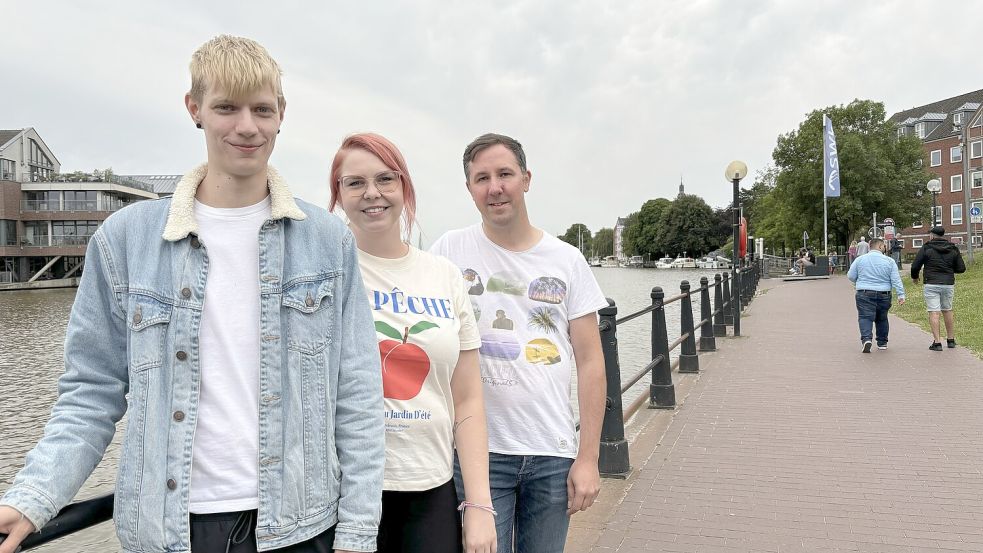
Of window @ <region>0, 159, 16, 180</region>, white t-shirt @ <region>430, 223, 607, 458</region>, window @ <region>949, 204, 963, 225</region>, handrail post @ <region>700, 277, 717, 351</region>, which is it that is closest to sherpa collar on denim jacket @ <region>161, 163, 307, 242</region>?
white t-shirt @ <region>430, 223, 607, 458</region>

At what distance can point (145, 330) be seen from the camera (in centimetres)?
130

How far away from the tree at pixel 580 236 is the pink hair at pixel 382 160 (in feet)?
437

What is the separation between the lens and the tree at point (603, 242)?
170 m

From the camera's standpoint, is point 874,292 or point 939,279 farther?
point 874,292

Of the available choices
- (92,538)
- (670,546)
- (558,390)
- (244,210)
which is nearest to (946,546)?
(670,546)

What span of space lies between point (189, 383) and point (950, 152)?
245 ft

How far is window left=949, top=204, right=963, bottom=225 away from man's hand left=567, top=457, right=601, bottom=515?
230 feet

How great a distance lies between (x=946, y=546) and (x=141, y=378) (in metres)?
3.91

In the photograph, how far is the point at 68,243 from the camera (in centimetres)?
5656

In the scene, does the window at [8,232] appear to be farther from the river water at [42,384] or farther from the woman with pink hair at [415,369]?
the woman with pink hair at [415,369]

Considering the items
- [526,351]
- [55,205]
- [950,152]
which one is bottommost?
[526,351]

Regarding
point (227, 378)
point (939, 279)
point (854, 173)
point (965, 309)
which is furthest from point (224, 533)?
point (854, 173)

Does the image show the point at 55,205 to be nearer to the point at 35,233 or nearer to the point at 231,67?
the point at 35,233

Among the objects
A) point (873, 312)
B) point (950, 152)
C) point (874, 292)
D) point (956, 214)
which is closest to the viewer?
point (873, 312)
